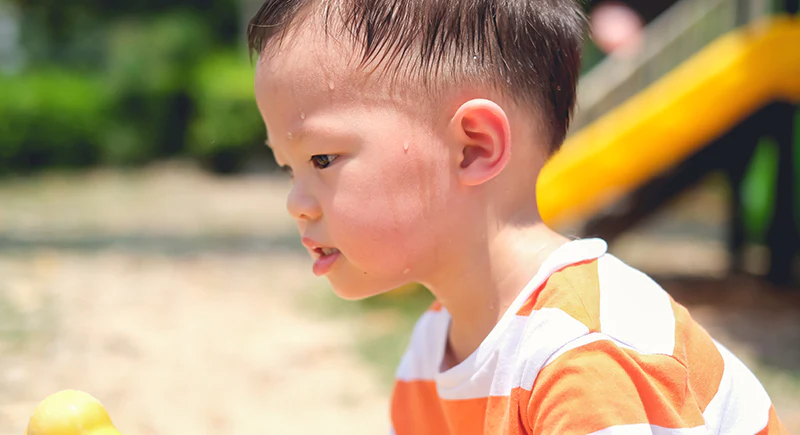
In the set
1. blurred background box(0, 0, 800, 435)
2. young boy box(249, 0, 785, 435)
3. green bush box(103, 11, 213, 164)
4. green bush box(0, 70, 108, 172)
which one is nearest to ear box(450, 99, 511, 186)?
young boy box(249, 0, 785, 435)

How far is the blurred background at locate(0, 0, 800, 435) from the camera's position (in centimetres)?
348

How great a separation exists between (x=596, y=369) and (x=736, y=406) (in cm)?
36

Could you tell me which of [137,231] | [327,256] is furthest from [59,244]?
[327,256]

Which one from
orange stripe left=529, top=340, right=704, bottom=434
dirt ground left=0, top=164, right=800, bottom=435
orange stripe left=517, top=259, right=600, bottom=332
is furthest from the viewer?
dirt ground left=0, top=164, right=800, bottom=435

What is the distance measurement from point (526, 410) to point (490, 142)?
406 mm

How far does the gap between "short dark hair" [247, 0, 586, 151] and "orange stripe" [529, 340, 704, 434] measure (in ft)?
1.42

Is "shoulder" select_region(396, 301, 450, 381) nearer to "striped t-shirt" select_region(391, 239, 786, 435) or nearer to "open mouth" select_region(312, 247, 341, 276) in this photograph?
"striped t-shirt" select_region(391, 239, 786, 435)

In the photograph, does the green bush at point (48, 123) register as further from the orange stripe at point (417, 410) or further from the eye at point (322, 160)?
the eye at point (322, 160)

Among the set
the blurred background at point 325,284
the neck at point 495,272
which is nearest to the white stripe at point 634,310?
the neck at point 495,272

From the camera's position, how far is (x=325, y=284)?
561 cm

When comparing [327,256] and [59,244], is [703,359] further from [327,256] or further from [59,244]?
[59,244]

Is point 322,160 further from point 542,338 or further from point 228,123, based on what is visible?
point 228,123

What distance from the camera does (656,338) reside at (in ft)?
3.86

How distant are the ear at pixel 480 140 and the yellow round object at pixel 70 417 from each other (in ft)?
2.13
